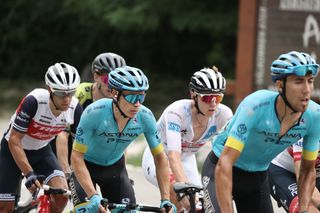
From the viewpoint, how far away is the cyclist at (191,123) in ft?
27.2

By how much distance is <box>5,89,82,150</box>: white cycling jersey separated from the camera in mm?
8586

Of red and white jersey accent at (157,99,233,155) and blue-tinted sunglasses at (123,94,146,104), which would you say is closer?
blue-tinted sunglasses at (123,94,146,104)

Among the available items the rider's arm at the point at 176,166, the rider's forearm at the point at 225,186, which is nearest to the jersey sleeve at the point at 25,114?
the rider's arm at the point at 176,166

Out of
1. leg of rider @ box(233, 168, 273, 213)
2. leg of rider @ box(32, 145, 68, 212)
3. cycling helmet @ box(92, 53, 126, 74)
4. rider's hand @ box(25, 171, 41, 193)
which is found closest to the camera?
leg of rider @ box(233, 168, 273, 213)

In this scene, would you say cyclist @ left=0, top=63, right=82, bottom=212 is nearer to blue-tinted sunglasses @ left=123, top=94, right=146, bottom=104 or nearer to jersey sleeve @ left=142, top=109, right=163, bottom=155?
jersey sleeve @ left=142, top=109, right=163, bottom=155

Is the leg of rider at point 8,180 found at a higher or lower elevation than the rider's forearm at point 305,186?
lower

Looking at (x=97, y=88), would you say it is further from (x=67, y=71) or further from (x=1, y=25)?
(x=1, y=25)

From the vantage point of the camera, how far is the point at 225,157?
642cm

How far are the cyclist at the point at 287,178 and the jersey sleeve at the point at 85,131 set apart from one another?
1.68m

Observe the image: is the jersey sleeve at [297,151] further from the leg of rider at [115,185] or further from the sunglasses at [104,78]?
the sunglasses at [104,78]

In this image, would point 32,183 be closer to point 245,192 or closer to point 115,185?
point 115,185

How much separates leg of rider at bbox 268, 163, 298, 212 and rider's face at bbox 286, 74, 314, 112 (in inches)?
65.7

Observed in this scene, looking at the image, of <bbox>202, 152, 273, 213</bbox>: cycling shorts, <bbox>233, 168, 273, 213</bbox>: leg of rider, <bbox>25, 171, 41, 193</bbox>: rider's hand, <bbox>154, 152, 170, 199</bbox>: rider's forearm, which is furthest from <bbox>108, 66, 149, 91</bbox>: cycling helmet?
<bbox>25, 171, 41, 193</bbox>: rider's hand

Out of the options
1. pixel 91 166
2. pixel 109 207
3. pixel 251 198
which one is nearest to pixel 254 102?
pixel 251 198
